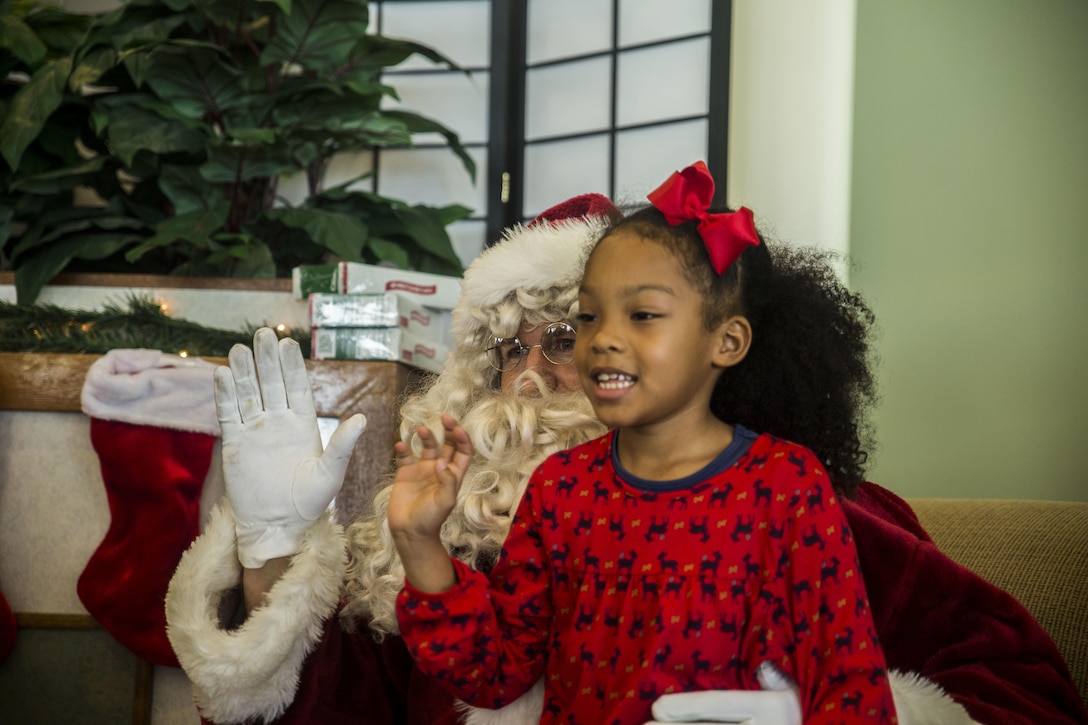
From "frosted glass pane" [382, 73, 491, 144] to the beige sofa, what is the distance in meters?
2.68

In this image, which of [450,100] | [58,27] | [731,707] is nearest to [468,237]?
[450,100]

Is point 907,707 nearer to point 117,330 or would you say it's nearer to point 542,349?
point 542,349

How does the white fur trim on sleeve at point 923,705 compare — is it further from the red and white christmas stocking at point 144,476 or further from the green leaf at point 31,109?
the green leaf at point 31,109

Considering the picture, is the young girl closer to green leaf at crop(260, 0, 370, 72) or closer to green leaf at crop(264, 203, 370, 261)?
green leaf at crop(264, 203, 370, 261)

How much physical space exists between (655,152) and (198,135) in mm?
1611

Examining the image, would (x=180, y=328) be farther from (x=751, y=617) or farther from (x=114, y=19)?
(x=751, y=617)

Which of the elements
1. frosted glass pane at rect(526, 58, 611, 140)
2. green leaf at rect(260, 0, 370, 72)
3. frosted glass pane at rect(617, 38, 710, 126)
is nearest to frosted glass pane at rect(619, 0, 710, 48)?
frosted glass pane at rect(617, 38, 710, 126)

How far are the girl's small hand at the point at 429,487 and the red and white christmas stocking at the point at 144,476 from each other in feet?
4.25

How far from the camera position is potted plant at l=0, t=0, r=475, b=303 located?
3053mm

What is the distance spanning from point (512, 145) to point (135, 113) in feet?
4.77

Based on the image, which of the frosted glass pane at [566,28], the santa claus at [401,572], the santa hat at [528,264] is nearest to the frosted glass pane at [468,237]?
the frosted glass pane at [566,28]

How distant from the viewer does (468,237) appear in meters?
3.97

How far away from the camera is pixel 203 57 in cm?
310

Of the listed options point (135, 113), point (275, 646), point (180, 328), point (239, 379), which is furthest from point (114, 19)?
point (275, 646)
